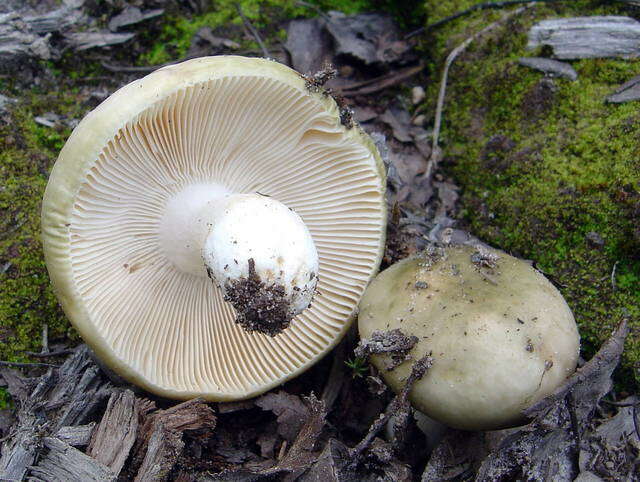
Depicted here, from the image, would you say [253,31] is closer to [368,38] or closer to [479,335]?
[368,38]

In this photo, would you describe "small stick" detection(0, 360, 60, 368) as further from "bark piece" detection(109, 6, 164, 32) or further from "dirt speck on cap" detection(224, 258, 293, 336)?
"bark piece" detection(109, 6, 164, 32)

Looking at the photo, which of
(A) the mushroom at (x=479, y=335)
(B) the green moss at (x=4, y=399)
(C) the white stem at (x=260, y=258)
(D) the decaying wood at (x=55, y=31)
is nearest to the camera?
(A) the mushroom at (x=479, y=335)

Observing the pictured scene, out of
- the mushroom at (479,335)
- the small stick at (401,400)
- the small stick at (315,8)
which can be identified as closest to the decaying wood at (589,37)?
the small stick at (315,8)

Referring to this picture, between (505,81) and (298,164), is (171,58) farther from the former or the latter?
(505,81)

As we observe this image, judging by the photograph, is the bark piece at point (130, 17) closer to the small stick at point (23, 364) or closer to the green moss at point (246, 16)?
the green moss at point (246, 16)

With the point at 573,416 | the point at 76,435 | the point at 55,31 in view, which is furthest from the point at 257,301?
the point at 55,31

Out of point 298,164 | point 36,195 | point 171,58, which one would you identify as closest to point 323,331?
→ point 298,164

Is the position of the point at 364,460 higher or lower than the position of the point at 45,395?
lower
